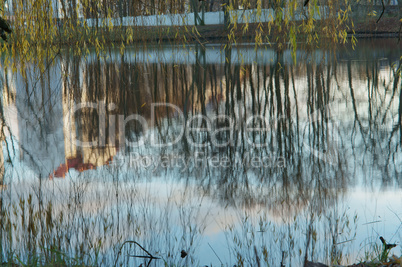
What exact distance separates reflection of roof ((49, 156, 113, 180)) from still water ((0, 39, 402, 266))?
0.02 meters

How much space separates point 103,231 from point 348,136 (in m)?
2.72

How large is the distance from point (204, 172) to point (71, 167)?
41.1 inches

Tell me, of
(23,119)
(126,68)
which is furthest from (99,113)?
(126,68)

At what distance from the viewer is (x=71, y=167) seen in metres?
3.86

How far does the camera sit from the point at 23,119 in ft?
18.1

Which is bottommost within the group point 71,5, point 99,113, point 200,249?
point 200,249

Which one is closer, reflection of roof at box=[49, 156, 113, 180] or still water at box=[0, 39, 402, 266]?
still water at box=[0, 39, 402, 266]

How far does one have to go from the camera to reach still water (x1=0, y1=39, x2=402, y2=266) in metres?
2.48

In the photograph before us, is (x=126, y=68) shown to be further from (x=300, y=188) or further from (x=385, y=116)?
(x=300, y=188)

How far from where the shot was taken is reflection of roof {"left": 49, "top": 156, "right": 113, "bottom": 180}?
145 inches

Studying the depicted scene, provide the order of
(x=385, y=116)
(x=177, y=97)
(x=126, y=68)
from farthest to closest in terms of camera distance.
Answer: (x=126, y=68)
(x=177, y=97)
(x=385, y=116)

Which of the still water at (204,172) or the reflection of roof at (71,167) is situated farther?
the reflection of roof at (71,167)

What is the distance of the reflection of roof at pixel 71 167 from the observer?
12.1 feet

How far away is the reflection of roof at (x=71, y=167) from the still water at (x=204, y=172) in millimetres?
17
